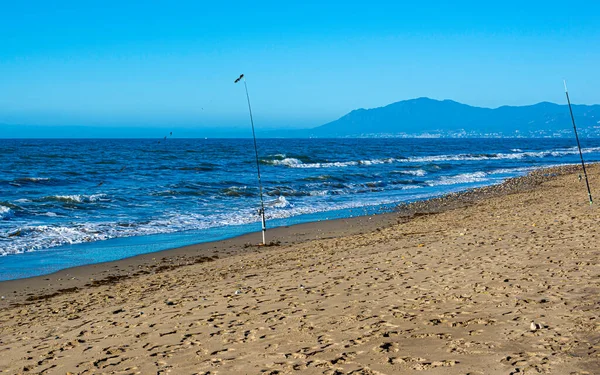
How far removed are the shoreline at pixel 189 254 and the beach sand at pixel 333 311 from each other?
0.21ft

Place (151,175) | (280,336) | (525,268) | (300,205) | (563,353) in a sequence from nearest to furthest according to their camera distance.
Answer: (563,353)
(280,336)
(525,268)
(300,205)
(151,175)

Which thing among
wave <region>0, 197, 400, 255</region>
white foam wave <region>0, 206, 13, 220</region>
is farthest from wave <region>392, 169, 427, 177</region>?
white foam wave <region>0, 206, 13, 220</region>

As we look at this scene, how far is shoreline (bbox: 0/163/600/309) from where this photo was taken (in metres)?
8.83

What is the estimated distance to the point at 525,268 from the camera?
24.1ft

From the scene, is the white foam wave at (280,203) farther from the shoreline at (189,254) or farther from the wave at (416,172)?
the wave at (416,172)

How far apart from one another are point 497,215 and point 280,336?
33.5 ft

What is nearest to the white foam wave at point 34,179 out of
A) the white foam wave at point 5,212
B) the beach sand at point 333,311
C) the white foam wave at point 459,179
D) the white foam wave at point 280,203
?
the white foam wave at point 5,212

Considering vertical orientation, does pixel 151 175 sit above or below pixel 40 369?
above

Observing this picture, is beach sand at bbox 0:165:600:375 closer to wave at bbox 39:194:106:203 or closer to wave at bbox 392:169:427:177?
wave at bbox 39:194:106:203

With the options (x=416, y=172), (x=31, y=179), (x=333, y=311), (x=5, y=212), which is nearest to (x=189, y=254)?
(x=333, y=311)

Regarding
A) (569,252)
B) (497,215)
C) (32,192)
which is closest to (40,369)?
(569,252)

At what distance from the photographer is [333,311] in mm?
6055

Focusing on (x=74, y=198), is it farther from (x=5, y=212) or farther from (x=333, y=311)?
(x=333, y=311)

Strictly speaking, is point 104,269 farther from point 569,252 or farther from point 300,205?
point 300,205
